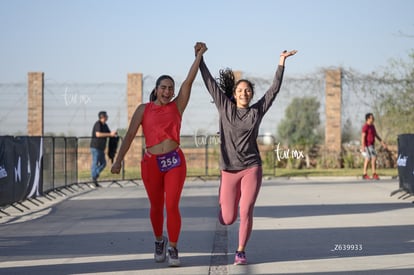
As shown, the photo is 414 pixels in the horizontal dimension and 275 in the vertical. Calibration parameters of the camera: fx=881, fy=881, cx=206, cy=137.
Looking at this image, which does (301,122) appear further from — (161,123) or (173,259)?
(173,259)

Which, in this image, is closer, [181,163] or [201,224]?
[181,163]

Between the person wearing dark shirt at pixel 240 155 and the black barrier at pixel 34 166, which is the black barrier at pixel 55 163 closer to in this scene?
the black barrier at pixel 34 166

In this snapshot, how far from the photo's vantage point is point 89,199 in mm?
17500

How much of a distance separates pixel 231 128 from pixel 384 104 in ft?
70.7

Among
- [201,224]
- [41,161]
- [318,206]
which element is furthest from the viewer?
[41,161]

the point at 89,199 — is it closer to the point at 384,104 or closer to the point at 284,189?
the point at 284,189

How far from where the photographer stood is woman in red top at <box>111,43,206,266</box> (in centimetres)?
858

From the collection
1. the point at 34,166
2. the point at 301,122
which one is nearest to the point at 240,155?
the point at 34,166

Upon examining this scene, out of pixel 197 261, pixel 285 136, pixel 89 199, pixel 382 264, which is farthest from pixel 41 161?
pixel 285 136

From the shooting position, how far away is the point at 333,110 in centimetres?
2903

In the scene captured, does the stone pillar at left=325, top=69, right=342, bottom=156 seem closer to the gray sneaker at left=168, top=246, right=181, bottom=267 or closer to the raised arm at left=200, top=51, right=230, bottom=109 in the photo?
the raised arm at left=200, top=51, right=230, bottom=109

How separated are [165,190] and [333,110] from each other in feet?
68.7

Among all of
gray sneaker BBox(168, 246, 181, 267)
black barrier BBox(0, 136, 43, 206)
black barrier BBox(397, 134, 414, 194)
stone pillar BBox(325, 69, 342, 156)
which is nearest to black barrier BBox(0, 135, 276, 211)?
black barrier BBox(0, 136, 43, 206)

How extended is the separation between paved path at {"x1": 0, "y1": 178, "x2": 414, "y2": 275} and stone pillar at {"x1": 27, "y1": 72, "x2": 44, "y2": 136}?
40.2 feet
